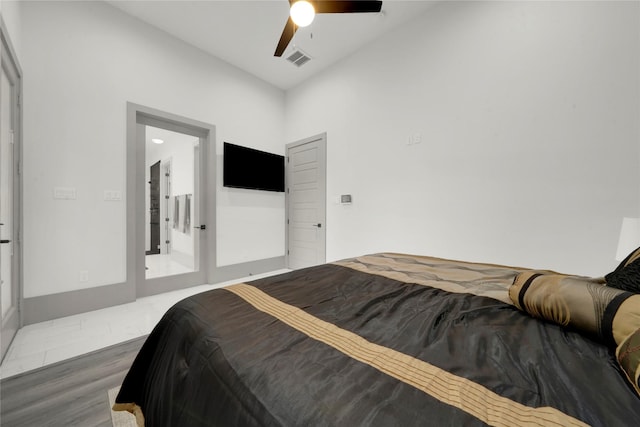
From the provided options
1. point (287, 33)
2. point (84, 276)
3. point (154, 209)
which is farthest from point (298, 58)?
point (84, 276)

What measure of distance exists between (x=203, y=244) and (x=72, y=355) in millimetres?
1875

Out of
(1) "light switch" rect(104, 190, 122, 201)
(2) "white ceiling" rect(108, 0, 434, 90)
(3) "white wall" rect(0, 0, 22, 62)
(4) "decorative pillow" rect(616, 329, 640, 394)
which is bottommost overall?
(4) "decorative pillow" rect(616, 329, 640, 394)

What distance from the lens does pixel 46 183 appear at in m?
2.44

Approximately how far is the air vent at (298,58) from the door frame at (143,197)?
1.53m

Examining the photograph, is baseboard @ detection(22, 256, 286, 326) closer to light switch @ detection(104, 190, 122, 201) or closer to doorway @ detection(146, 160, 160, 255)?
doorway @ detection(146, 160, 160, 255)

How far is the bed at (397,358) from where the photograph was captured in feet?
1.66

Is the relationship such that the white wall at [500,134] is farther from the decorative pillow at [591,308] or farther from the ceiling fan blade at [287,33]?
the ceiling fan blade at [287,33]

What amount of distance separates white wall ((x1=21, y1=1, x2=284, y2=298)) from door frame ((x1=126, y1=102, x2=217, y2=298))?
0.09 meters

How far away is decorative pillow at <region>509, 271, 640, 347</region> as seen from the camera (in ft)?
2.25

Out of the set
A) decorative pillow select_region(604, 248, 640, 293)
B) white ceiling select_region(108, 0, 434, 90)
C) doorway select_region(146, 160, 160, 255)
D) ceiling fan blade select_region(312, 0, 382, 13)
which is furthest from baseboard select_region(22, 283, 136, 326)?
decorative pillow select_region(604, 248, 640, 293)

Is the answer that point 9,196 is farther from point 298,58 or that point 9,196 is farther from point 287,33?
point 298,58

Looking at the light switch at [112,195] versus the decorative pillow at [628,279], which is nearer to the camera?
the decorative pillow at [628,279]

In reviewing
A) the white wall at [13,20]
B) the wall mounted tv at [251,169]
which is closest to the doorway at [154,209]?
the wall mounted tv at [251,169]

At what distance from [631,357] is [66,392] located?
251cm
